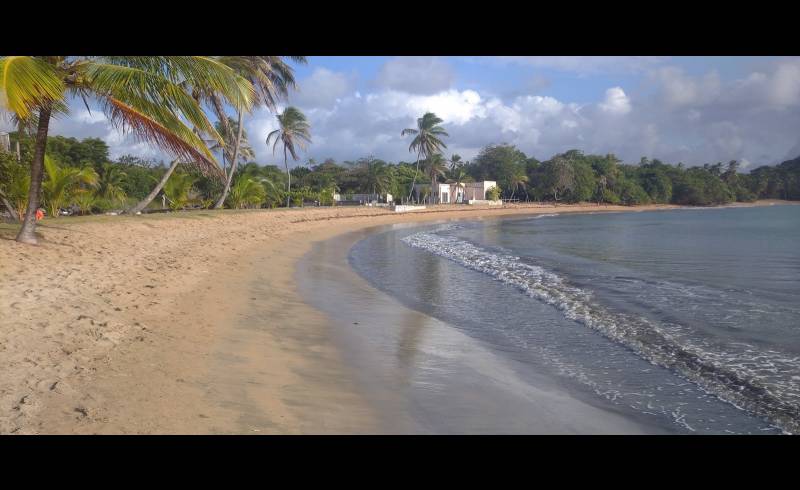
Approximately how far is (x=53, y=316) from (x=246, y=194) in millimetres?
26958

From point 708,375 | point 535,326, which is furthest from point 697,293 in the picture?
point 708,375

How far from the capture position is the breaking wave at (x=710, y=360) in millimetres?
4859

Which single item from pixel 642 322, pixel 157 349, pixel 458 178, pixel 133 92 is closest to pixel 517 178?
pixel 458 178

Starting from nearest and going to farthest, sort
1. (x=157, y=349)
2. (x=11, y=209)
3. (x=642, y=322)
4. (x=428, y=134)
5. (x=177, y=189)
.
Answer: (x=157, y=349)
(x=642, y=322)
(x=11, y=209)
(x=177, y=189)
(x=428, y=134)

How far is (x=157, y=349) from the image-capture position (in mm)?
5336

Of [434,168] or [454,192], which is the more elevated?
[434,168]

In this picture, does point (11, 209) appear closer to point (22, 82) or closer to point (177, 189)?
point (22, 82)

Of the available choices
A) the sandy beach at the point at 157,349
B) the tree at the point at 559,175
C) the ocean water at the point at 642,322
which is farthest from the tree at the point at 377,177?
the sandy beach at the point at 157,349

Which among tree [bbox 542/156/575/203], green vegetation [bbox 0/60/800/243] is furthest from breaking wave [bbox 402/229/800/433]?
tree [bbox 542/156/575/203]

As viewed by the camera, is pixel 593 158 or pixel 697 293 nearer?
pixel 697 293

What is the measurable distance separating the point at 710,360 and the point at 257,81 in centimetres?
2564

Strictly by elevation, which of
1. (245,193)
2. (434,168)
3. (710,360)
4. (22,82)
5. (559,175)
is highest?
(559,175)
